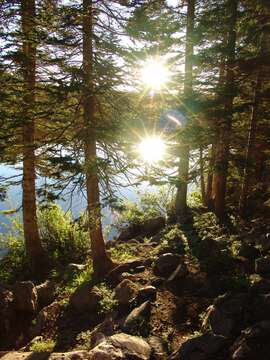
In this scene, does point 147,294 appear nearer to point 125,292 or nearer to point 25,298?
point 125,292

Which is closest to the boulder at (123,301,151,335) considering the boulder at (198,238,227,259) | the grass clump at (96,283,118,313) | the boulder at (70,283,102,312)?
the grass clump at (96,283,118,313)

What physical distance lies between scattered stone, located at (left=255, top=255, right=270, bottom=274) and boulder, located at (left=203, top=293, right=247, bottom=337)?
62.1 inches

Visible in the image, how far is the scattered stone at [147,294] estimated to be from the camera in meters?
8.83

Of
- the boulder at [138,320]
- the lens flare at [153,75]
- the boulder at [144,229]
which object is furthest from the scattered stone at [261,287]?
the boulder at [144,229]

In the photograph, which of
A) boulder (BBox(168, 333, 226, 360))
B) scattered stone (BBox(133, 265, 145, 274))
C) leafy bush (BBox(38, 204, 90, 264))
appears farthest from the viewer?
leafy bush (BBox(38, 204, 90, 264))

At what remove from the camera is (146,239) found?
50.9 ft

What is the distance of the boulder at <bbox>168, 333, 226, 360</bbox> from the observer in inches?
235

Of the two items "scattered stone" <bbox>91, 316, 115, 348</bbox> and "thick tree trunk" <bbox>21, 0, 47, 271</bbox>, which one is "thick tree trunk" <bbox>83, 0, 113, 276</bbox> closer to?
"thick tree trunk" <bbox>21, 0, 47, 271</bbox>

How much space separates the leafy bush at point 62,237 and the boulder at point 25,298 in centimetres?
456

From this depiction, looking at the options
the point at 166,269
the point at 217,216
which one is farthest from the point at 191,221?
the point at 166,269

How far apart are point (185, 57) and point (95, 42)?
6.53m

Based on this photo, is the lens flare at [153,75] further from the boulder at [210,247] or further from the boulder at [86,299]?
the boulder at [86,299]

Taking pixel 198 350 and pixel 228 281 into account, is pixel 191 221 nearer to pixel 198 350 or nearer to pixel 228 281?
pixel 228 281

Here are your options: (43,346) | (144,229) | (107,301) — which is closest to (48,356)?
(43,346)
